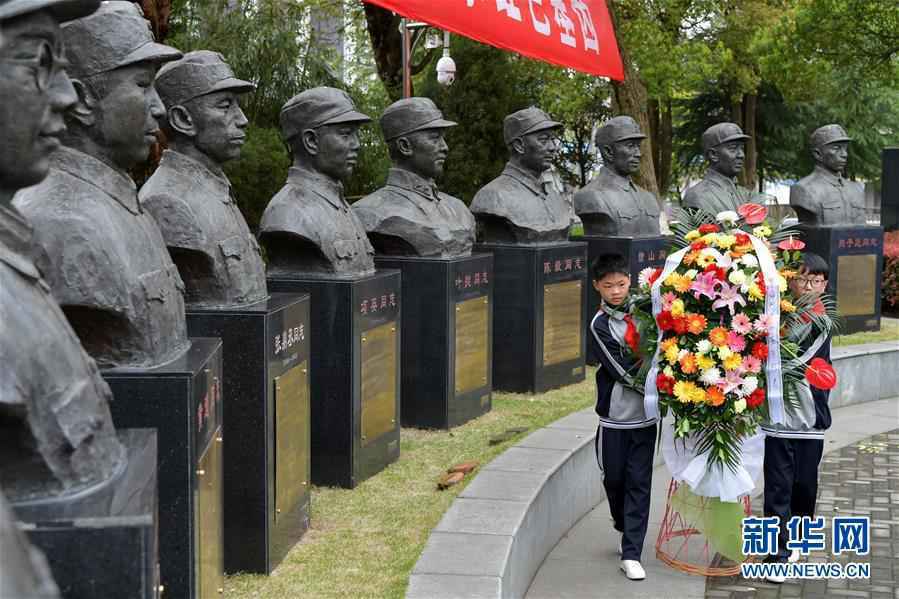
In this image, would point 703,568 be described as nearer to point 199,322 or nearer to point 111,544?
point 199,322

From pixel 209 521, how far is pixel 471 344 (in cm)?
439

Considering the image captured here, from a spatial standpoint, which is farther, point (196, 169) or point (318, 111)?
point (318, 111)

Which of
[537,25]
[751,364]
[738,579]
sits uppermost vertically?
[537,25]

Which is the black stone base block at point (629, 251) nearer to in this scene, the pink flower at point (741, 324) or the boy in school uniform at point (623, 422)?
the boy in school uniform at point (623, 422)

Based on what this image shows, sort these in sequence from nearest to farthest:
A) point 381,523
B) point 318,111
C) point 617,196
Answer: point 381,523 → point 318,111 → point 617,196

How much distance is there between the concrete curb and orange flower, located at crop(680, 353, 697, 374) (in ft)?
3.41

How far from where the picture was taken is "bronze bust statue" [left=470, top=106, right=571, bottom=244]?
380 inches

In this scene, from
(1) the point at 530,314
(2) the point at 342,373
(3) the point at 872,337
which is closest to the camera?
(2) the point at 342,373

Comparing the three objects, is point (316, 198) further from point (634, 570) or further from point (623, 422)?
point (634, 570)

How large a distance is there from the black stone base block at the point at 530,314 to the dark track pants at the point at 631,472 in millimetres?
3862

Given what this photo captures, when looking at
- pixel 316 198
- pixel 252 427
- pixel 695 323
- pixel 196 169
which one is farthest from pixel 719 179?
pixel 252 427

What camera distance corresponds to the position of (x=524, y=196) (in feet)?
32.1

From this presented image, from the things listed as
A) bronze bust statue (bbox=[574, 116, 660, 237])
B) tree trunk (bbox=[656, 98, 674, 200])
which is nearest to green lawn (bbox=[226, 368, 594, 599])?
bronze bust statue (bbox=[574, 116, 660, 237])

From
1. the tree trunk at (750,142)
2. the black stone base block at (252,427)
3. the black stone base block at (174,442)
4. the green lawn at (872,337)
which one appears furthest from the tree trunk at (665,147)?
the black stone base block at (174,442)
